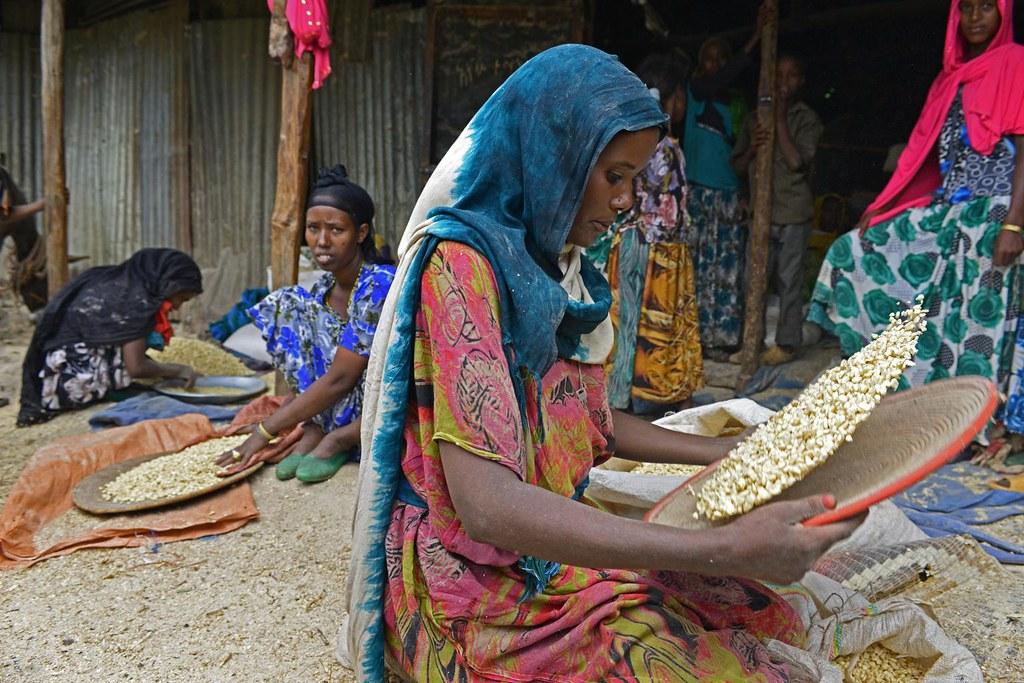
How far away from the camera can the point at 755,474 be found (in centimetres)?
158

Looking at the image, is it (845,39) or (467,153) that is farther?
(845,39)

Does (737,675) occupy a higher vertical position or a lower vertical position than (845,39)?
lower

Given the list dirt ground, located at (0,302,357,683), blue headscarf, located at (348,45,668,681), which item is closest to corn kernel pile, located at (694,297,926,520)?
blue headscarf, located at (348,45,668,681)

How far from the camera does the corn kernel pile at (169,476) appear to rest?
3.47 m

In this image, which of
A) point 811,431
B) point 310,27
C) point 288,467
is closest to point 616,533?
point 811,431

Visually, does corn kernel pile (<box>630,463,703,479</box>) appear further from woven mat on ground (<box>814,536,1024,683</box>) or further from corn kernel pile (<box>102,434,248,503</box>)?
corn kernel pile (<box>102,434,248,503</box>)

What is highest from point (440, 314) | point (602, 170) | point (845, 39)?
point (845, 39)

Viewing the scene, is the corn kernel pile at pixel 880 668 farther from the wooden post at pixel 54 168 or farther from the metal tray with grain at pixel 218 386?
the wooden post at pixel 54 168

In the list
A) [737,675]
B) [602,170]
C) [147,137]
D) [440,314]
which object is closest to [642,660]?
[737,675]

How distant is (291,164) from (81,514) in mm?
2110

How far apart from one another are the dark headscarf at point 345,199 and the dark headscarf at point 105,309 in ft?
5.66

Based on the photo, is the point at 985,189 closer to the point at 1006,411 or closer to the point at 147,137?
the point at 1006,411

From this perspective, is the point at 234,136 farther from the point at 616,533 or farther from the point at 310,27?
the point at 616,533

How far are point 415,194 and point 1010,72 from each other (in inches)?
166
